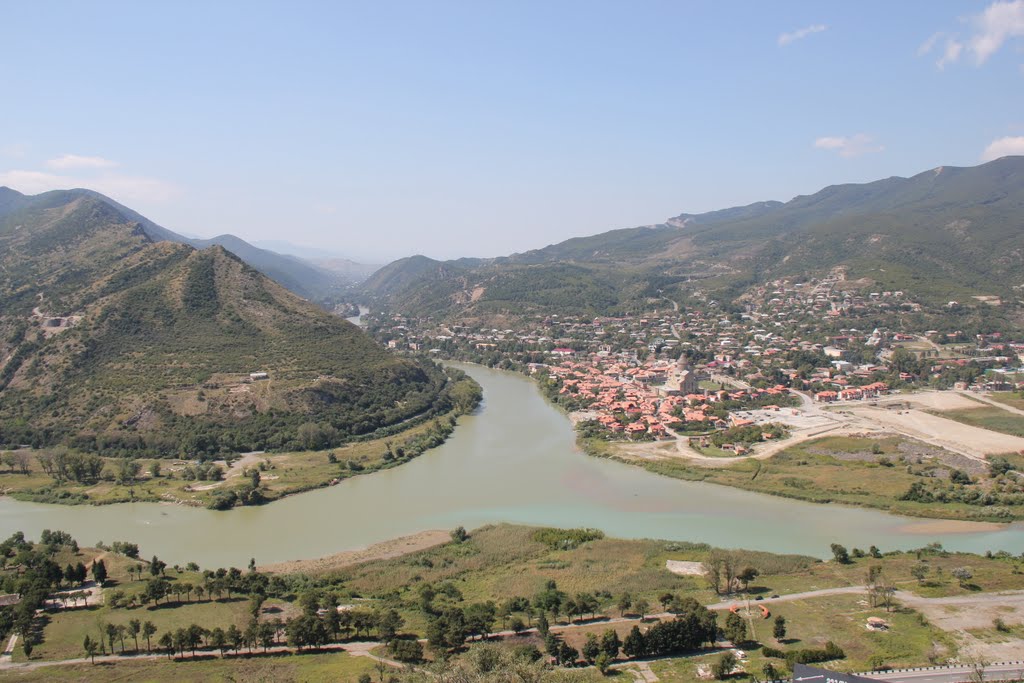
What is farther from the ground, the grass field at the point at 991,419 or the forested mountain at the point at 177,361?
the forested mountain at the point at 177,361

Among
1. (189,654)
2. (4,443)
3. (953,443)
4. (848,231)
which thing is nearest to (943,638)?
(189,654)

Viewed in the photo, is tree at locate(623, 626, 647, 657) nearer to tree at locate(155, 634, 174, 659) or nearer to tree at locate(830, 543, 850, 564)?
tree at locate(830, 543, 850, 564)

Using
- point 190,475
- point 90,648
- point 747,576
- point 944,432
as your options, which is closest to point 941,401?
point 944,432

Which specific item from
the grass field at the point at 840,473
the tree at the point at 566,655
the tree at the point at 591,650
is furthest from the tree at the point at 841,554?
the tree at the point at 566,655

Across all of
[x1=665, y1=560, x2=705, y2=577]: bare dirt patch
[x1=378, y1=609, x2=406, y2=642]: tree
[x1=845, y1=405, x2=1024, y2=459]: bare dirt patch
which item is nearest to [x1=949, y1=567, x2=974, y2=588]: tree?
[x1=665, y1=560, x2=705, y2=577]: bare dirt patch

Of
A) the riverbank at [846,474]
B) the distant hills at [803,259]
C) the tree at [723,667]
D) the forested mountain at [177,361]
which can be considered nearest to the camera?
the tree at [723,667]

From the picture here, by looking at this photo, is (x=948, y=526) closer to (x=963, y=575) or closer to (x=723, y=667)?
(x=963, y=575)

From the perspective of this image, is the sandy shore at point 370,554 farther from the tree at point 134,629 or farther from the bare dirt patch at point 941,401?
the bare dirt patch at point 941,401
